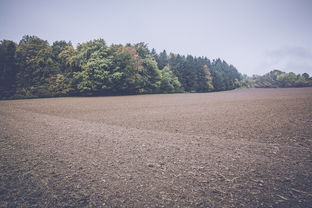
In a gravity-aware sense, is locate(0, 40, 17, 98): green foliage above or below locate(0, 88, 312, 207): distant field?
above

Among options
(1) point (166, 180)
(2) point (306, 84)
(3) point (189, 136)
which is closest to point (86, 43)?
(3) point (189, 136)

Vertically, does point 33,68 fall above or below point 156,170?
above

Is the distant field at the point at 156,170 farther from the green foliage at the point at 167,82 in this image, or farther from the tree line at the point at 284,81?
the tree line at the point at 284,81

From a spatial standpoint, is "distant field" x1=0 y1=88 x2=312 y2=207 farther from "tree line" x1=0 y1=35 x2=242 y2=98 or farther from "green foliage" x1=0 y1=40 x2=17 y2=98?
"green foliage" x1=0 y1=40 x2=17 y2=98

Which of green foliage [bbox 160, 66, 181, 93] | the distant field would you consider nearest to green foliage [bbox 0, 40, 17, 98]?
the distant field

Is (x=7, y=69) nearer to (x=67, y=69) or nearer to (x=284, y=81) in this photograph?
(x=67, y=69)

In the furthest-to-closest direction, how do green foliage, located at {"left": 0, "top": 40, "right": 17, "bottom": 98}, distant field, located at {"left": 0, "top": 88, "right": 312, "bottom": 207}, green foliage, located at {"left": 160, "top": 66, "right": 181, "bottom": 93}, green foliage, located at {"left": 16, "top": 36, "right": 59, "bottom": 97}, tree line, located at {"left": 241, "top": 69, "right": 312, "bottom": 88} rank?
tree line, located at {"left": 241, "top": 69, "right": 312, "bottom": 88}
green foliage, located at {"left": 160, "top": 66, "right": 181, "bottom": 93}
green foliage, located at {"left": 16, "top": 36, "right": 59, "bottom": 97}
green foliage, located at {"left": 0, "top": 40, "right": 17, "bottom": 98}
distant field, located at {"left": 0, "top": 88, "right": 312, "bottom": 207}

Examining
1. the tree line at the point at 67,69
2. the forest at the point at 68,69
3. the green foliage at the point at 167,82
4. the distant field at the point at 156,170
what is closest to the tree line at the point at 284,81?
the green foliage at the point at 167,82

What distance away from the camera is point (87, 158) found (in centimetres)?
482

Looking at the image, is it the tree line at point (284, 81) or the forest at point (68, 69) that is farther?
the tree line at point (284, 81)

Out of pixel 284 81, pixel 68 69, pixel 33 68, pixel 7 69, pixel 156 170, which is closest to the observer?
pixel 156 170

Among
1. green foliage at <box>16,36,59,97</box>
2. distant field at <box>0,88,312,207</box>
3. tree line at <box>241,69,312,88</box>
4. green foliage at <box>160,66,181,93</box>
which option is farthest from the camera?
tree line at <box>241,69,312,88</box>

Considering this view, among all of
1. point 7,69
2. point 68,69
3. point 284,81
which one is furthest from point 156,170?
point 284,81

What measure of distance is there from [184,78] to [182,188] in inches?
2416
